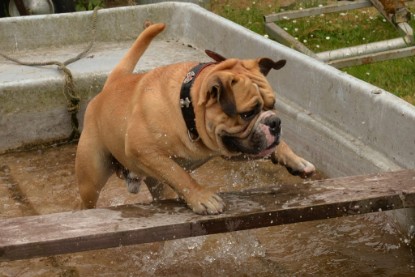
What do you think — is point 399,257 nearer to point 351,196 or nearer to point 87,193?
point 351,196

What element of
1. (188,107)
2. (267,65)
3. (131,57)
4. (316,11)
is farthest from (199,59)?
(188,107)

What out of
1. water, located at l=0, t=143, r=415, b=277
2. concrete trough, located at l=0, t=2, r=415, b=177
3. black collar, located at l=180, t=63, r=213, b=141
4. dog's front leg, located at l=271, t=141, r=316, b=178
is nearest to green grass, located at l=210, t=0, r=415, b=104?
concrete trough, located at l=0, t=2, r=415, b=177

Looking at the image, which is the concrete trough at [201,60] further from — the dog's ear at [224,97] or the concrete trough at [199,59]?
the dog's ear at [224,97]

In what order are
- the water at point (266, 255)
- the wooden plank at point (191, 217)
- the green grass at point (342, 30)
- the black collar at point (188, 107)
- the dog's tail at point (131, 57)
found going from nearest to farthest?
the wooden plank at point (191, 217)
the black collar at point (188, 107)
the water at point (266, 255)
the dog's tail at point (131, 57)
the green grass at point (342, 30)

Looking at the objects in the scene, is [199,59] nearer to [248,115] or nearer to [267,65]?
[267,65]

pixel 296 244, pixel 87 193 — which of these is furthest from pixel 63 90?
pixel 296 244

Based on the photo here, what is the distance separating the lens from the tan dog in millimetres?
3508

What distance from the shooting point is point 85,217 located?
357 centimetres

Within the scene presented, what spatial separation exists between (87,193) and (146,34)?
91cm

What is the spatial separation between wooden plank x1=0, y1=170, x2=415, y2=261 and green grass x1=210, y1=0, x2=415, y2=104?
2571 mm

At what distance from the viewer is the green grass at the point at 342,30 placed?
21.4 ft

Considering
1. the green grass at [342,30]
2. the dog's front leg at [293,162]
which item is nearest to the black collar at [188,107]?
the dog's front leg at [293,162]

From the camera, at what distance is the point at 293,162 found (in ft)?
12.6

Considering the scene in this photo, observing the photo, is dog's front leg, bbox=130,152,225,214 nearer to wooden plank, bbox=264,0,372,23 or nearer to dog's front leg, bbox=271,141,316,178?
dog's front leg, bbox=271,141,316,178
